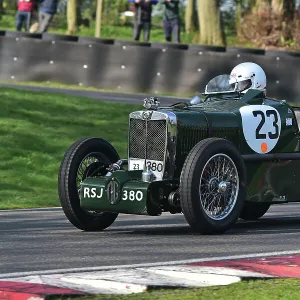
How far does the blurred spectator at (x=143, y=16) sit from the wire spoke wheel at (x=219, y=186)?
62.9 ft

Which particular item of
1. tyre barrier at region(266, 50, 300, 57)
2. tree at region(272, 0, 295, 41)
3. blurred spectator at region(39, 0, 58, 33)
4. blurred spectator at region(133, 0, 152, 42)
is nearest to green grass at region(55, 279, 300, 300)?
tyre barrier at region(266, 50, 300, 57)

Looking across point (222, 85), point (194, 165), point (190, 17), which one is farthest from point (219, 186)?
point (190, 17)

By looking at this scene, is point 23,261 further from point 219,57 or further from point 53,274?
point 219,57

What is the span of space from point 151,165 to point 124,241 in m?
1.09

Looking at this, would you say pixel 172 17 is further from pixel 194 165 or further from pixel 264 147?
pixel 194 165

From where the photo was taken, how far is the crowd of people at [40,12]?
2936 centimetres

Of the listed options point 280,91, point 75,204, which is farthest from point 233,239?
point 280,91

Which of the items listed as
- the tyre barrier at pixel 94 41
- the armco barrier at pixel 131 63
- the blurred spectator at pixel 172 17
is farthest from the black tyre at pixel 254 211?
the blurred spectator at pixel 172 17

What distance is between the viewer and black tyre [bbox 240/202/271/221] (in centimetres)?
1164

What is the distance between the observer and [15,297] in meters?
6.38

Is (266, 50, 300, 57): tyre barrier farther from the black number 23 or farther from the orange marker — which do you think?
the orange marker

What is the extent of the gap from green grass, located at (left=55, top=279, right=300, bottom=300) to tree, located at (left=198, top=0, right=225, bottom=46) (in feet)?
82.5

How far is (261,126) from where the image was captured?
1071 cm

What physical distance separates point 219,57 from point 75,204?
552 inches
